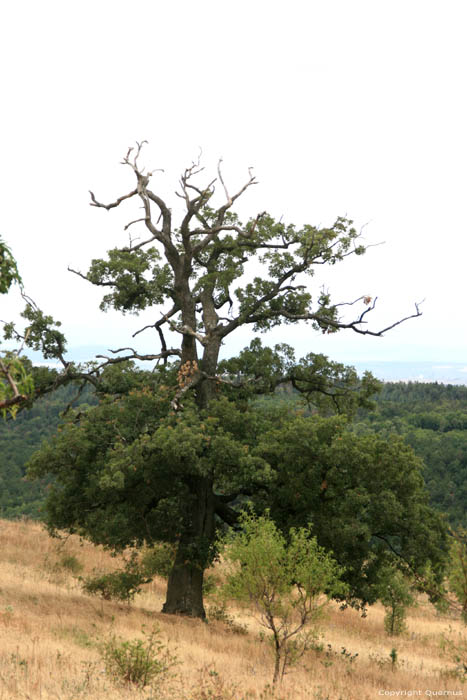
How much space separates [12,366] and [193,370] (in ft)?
52.7

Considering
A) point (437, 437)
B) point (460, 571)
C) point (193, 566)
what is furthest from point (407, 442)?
point (460, 571)

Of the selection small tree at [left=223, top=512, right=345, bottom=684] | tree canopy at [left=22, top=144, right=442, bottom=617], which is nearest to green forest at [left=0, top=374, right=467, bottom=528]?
tree canopy at [left=22, top=144, right=442, bottom=617]

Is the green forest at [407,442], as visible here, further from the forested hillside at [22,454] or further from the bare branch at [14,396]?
the bare branch at [14,396]

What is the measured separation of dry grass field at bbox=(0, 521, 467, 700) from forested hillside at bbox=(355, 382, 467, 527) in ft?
132

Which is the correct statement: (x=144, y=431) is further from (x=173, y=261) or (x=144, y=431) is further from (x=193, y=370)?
(x=173, y=261)

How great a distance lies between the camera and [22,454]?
87438mm

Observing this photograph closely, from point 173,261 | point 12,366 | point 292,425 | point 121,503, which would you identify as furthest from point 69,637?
point 173,261

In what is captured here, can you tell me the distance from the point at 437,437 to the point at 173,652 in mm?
71169

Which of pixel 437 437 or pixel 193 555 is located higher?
pixel 437 437

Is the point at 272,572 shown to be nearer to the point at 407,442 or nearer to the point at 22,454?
the point at 407,442

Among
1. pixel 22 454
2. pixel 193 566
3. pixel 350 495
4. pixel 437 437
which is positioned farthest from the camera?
pixel 22 454

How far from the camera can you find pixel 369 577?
70.7 ft

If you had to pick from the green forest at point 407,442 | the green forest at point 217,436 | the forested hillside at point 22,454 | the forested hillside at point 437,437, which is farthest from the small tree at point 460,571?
the forested hillside at point 22,454

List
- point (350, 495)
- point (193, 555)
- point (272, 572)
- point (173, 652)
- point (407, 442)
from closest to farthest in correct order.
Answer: point (272, 572), point (173, 652), point (350, 495), point (193, 555), point (407, 442)
